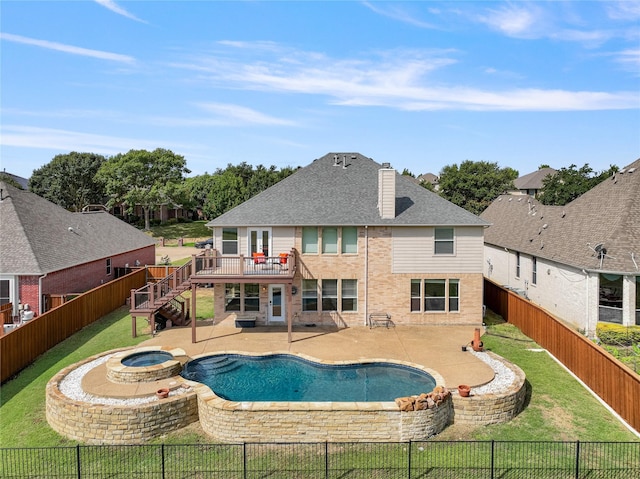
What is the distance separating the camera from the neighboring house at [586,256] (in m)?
18.7

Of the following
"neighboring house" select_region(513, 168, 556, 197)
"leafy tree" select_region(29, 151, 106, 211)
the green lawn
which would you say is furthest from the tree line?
the green lawn

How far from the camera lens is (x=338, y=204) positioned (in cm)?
2211

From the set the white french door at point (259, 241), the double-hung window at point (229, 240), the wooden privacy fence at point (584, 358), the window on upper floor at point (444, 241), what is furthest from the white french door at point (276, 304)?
the wooden privacy fence at point (584, 358)

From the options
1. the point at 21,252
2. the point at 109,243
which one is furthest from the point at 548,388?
the point at 109,243

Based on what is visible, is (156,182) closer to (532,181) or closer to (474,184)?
(474,184)

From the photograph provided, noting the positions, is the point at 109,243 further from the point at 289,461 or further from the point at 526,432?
the point at 526,432

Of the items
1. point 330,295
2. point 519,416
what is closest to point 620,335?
point 519,416

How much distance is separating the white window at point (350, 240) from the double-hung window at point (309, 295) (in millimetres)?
2178

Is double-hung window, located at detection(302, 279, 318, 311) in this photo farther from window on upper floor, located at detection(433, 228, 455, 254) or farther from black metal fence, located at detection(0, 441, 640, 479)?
black metal fence, located at detection(0, 441, 640, 479)

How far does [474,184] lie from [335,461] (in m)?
56.8

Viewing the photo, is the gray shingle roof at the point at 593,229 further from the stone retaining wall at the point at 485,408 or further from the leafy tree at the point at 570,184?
the leafy tree at the point at 570,184

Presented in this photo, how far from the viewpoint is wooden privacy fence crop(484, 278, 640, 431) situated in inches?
468

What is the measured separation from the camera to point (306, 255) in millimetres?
21203

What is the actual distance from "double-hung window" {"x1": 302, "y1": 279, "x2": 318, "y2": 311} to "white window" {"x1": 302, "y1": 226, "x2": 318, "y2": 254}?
1465 mm
